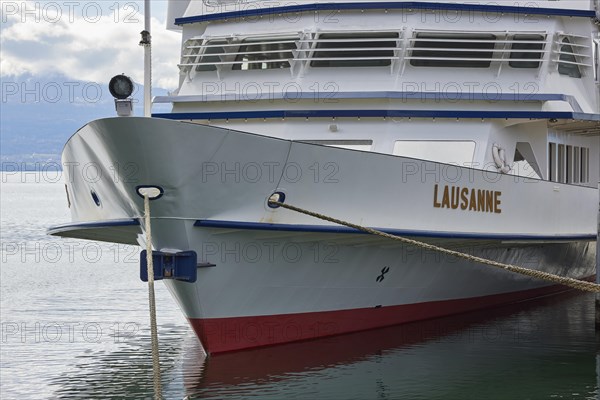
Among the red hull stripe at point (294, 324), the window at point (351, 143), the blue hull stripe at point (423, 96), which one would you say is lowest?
the red hull stripe at point (294, 324)

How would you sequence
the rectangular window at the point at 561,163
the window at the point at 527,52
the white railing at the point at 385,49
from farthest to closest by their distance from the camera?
the rectangular window at the point at 561,163, the window at the point at 527,52, the white railing at the point at 385,49

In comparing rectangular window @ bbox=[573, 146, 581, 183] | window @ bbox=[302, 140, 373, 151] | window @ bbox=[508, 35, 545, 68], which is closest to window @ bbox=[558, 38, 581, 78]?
window @ bbox=[508, 35, 545, 68]

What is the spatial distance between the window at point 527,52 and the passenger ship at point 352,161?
0.14 ft

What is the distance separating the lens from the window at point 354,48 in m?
15.8

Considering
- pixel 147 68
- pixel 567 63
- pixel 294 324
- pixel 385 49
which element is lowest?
pixel 294 324

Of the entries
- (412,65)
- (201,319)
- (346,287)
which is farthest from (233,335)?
(412,65)

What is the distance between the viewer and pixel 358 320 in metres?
14.0

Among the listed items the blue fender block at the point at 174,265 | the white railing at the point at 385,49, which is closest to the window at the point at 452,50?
the white railing at the point at 385,49

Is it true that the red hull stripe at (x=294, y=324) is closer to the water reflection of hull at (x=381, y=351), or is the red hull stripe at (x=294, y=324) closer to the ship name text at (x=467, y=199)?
the water reflection of hull at (x=381, y=351)

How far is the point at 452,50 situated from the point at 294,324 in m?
4.66

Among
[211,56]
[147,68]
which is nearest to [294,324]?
[147,68]

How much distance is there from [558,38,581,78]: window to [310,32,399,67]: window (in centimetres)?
253

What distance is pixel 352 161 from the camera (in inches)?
503

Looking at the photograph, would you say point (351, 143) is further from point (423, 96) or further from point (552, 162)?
point (552, 162)
